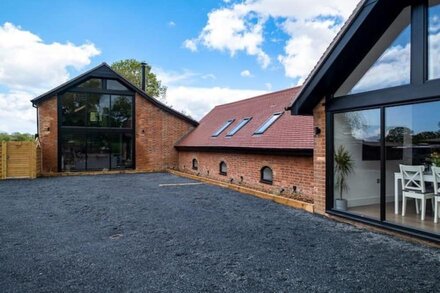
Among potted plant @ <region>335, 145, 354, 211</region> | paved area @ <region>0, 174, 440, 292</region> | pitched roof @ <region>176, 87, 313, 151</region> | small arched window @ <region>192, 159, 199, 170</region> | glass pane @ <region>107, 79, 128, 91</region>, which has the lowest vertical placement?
paved area @ <region>0, 174, 440, 292</region>

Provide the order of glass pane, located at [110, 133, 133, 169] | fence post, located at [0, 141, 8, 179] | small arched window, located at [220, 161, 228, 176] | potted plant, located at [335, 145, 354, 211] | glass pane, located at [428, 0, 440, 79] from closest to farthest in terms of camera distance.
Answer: glass pane, located at [428, 0, 440, 79] → potted plant, located at [335, 145, 354, 211] → small arched window, located at [220, 161, 228, 176] → fence post, located at [0, 141, 8, 179] → glass pane, located at [110, 133, 133, 169]

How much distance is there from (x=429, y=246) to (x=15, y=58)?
1900cm

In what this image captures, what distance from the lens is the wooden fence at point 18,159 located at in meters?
14.6

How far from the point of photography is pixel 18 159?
1480cm

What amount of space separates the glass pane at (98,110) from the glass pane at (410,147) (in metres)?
14.5

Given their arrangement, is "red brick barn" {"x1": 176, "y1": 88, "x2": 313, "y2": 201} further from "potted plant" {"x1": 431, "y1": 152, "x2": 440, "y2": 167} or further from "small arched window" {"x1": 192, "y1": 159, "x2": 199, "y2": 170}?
"potted plant" {"x1": 431, "y1": 152, "x2": 440, "y2": 167}

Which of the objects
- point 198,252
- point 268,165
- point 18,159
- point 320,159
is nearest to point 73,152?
point 18,159

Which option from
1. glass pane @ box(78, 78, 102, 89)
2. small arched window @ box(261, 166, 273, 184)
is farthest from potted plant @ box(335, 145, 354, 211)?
glass pane @ box(78, 78, 102, 89)

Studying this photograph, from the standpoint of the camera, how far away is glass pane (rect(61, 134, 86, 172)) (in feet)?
54.2

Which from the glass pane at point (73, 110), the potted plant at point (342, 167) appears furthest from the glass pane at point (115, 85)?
the potted plant at point (342, 167)

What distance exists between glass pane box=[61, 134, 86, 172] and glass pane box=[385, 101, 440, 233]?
14.9 metres

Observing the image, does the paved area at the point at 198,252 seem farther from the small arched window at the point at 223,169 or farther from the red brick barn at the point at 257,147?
the small arched window at the point at 223,169

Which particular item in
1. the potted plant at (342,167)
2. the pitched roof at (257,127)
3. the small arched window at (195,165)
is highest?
the pitched roof at (257,127)

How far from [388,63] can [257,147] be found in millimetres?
5455
